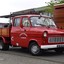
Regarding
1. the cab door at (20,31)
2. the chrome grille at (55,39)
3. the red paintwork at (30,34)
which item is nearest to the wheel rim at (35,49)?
the red paintwork at (30,34)

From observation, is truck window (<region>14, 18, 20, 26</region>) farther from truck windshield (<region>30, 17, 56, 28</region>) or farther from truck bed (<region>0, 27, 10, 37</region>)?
truck windshield (<region>30, 17, 56, 28</region>)

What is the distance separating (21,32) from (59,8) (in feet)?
8.59

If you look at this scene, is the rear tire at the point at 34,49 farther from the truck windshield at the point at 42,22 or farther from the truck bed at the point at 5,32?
the truck bed at the point at 5,32

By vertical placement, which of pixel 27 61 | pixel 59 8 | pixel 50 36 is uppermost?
pixel 59 8

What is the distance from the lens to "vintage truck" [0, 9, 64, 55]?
14.4 metres

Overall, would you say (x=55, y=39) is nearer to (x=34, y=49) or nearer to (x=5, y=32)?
(x=34, y=49)

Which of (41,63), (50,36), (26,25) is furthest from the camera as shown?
(26,25)

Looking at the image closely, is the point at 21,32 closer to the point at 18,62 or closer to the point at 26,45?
the point at 26,45

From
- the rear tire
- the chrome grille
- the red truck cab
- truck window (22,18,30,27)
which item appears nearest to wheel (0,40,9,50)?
the red truck cab

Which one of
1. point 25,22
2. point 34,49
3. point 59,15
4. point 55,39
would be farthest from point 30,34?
point 59,15

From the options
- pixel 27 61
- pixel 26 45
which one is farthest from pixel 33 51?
pixel 27 61

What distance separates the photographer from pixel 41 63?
41.0 feet

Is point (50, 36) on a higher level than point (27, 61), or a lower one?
higher

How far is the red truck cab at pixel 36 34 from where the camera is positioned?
1441cm
